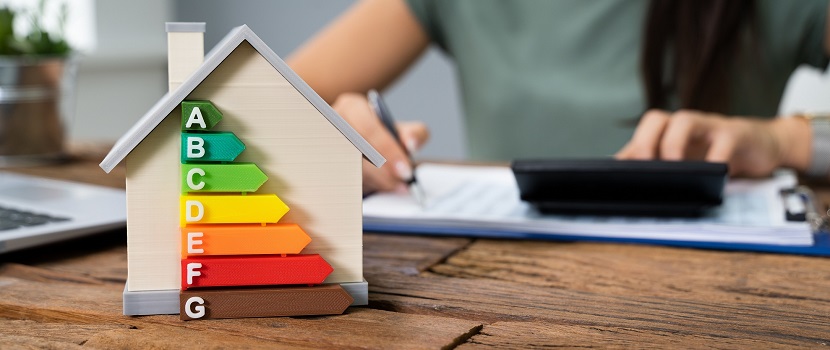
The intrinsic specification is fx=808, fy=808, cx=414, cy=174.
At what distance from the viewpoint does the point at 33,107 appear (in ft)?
3.70

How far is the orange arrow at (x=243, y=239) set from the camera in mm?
455

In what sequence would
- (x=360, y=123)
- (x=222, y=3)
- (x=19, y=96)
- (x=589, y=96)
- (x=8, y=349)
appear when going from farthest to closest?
(x=222, y=3) → (x=589, y=96) → (x=19, y=96) → (x=360, y=123) → (x=8, y=349)

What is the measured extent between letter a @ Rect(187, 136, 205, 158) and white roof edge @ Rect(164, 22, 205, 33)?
64 mm

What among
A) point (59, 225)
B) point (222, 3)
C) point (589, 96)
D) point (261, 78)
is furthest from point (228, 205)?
point (222, 3)

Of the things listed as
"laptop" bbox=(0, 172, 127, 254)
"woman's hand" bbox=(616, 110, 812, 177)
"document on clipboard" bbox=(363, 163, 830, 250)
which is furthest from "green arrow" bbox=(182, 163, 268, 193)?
"woman's hand" bbox=(616, 110, 812, 177)

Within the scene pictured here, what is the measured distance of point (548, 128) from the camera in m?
1.47

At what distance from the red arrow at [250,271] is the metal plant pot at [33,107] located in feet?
2.53

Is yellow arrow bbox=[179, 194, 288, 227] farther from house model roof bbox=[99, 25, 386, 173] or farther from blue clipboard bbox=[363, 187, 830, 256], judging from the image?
blue clipboard bbox=[363, 187, 830, 256]

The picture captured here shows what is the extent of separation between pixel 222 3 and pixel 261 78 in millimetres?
2371

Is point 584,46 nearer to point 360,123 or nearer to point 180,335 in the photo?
point 360,123

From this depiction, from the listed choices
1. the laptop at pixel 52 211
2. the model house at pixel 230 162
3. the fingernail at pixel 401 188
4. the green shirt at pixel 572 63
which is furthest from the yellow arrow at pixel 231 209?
the green shirt at pixel 572 63

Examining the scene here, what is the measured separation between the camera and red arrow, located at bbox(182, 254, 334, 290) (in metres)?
0.46

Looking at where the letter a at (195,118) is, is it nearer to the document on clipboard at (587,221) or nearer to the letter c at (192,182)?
the letter c at (192,182)

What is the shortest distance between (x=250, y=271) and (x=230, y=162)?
63 mm
